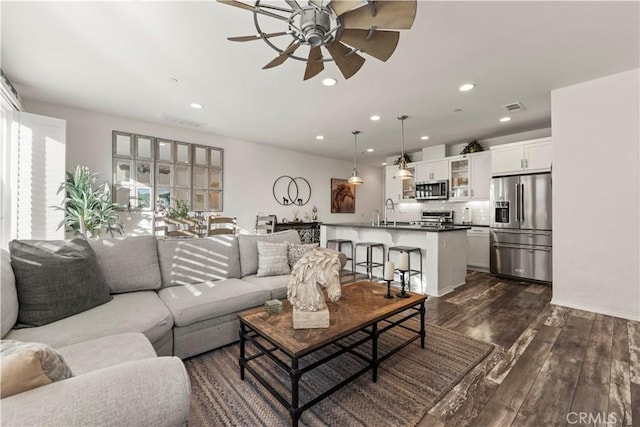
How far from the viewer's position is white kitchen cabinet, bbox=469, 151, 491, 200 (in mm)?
5379

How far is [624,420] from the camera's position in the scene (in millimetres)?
1522

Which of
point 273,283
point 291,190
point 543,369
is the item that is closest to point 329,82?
point 273,283

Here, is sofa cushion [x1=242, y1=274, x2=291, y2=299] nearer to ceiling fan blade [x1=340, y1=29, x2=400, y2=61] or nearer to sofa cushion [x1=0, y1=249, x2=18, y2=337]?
sofa cushion [x1=0, y1=249, x2=18, y2=337]

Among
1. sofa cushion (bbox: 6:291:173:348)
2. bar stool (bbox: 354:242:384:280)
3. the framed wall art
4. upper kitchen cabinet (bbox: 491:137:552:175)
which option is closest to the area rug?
sofa cushion (bbox: 6:291:173:348)

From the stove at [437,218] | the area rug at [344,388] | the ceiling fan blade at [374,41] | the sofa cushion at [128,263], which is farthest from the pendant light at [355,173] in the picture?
the sofa cushion at [128,263]

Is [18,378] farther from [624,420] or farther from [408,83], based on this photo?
[408,83]

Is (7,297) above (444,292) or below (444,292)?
above

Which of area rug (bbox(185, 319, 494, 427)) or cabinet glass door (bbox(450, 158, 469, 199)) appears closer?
area rug (bbox(185, 319, 494, 427))

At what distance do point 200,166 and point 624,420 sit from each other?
19.3 ft

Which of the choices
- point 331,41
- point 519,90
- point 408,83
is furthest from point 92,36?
point 519,90

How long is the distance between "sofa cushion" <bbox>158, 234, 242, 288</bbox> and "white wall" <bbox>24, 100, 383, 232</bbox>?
2757mm

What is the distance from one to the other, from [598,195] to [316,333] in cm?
367

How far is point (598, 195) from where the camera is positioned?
122 inches

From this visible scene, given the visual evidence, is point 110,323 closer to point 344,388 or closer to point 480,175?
point 344,388
